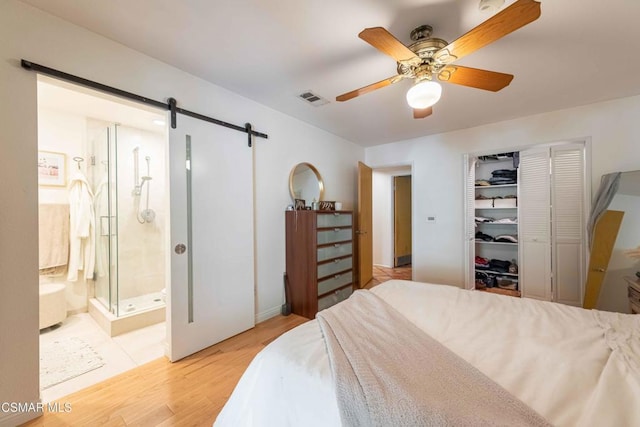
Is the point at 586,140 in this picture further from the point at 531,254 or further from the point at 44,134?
the point at 44,134

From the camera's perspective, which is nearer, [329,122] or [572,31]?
[572,31]

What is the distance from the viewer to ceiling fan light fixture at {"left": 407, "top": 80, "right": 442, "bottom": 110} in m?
1.45

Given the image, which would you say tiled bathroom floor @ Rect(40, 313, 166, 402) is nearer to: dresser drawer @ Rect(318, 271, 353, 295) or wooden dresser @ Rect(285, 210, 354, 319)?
wooden dresser @ Rect(285, 210, 354, 319)

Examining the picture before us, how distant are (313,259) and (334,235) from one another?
19.9 inches

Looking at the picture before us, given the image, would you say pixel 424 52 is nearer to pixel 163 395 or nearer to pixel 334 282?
pixel 334 282

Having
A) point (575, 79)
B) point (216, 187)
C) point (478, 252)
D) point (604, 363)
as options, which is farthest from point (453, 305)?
point (478, 252)

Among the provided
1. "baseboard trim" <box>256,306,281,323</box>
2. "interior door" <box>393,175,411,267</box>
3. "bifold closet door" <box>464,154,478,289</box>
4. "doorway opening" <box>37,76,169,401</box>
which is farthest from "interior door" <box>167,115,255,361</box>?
"interior door" <box>393,175,411,267</box>

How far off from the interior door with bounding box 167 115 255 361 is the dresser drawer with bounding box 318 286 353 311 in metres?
0.79

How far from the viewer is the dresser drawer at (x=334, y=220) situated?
290 cm

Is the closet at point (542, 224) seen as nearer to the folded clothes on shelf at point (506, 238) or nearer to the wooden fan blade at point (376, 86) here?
the folded clothes on shelf at point (506, 238)

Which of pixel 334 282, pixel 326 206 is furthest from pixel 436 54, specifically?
pixel 334 282

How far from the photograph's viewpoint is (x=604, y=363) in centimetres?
92

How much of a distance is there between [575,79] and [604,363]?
251 cm

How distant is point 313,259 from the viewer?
2.79 meters
